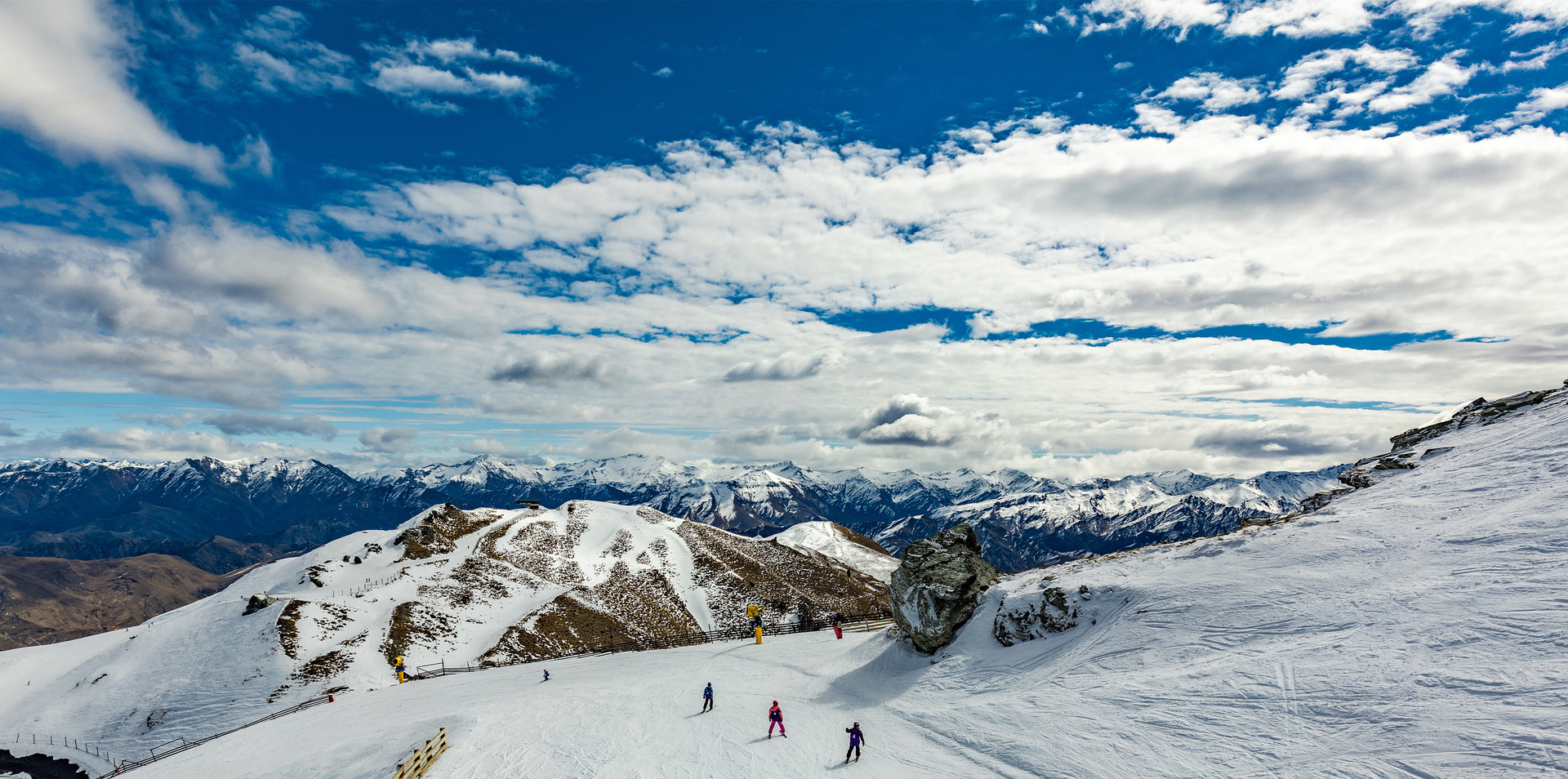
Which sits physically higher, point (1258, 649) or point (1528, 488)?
point (1528, 488)

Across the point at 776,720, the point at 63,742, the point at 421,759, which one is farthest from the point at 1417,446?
the point at 63,742

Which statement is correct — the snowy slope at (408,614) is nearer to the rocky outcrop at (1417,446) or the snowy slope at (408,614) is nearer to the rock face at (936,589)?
the rock face at (936,589)

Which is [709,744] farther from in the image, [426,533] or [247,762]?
[426,533]

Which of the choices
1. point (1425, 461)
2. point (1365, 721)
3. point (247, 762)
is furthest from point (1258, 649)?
point (247, 762)

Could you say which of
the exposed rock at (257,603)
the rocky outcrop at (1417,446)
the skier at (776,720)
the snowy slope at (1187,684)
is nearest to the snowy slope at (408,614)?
the exposed rock at (257,603)

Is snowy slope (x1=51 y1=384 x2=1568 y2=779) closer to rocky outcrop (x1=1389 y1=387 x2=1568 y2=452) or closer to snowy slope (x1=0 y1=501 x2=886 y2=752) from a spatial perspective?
rocky outcrop (x1=1389 y1=387 x2=1568 y2=452)

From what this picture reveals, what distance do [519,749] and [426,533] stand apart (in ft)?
274

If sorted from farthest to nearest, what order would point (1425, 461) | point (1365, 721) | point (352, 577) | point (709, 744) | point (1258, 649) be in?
1. point (352, 577)
2. point (1425, 461)
3. point (709, 744)
4. point (1258, 649)
5. point (1365, 721)

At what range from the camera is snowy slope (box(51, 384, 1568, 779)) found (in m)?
17.5

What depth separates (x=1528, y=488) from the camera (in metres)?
27.1

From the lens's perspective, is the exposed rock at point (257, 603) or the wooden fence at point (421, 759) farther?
the exposed rock at point (257, 603)

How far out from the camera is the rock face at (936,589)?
37625 mm

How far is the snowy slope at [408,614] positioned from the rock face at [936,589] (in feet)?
149

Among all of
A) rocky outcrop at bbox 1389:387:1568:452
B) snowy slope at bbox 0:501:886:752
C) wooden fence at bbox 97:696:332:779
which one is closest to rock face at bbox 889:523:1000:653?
rocky outcrop at bbox 1389:387:1568:452
